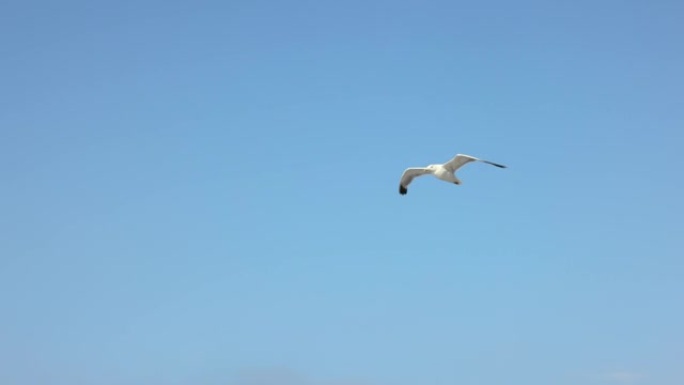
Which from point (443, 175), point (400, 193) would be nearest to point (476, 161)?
point (443, 175)

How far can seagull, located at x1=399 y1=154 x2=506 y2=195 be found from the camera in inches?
3428

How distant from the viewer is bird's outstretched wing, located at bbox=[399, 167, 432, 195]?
313ft

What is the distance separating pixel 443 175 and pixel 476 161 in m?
4.92

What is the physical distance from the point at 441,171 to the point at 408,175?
23.8 feet

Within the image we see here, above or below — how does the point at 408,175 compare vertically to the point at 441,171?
above

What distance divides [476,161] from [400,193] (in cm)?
1322

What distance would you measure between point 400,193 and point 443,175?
27.3 feet

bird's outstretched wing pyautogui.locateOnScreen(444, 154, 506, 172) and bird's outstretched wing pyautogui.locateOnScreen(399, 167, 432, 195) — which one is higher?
bird's outstretched wing pyautogui.locateOnScreen(399, 167, 432, 195)

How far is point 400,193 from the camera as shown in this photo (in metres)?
97.4

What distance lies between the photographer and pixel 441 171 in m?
90.1

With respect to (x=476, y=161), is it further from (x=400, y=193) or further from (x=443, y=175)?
(x=400, y=193)

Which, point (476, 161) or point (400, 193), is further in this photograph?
point (400, 193)

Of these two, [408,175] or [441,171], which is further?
[408,175]

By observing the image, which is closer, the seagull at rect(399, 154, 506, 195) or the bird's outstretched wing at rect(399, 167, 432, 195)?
the seagull at rect(399, 154, 506, 195)
